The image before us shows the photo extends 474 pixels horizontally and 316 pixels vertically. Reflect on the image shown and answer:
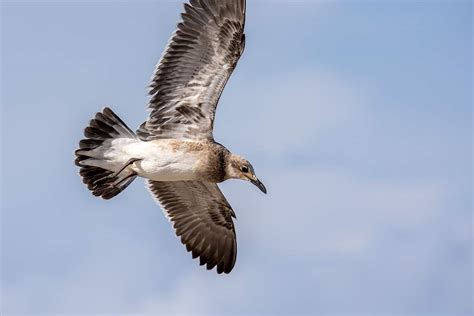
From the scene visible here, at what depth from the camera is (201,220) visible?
1659cm

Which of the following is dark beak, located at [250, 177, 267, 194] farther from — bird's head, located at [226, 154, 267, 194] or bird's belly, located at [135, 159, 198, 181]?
bird's belly, located at [135, 159, 198, 181]

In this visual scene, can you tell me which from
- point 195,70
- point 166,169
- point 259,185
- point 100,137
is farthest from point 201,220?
point 195,70

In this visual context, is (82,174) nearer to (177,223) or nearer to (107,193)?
(107,193)

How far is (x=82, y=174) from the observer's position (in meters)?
15.5

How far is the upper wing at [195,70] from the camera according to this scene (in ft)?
49.6

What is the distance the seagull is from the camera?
1508 centimetres

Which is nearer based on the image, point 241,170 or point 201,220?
point 241,170

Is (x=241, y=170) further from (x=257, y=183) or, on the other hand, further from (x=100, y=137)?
(x=100, y=137)

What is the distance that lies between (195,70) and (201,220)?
231 cm

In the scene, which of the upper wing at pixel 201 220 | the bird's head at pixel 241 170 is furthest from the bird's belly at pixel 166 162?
the upper wing at pixel 201 220

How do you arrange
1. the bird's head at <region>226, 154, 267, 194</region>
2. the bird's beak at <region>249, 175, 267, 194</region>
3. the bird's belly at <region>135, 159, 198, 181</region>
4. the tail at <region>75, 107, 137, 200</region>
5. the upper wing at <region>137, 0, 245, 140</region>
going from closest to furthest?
the bird's belly at <region>135, 159, 198, 181</region>
the upper wing at <region>137, 0, 245, 140</region>
the tail at <region>75, 107, 137, 200</region>
the bird's head at <region>226, 154, 267, 194</region>
the bird's beak at <region>249, 175, 267, 194</region>

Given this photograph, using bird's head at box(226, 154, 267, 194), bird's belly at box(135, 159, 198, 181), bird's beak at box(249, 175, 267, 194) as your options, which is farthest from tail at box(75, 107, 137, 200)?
bird's beak at box(249, 175, 267, 194)

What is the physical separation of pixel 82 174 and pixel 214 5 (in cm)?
260

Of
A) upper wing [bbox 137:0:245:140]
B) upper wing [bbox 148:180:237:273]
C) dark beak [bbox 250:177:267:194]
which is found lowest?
upper wing [bbox 148:180:237:273]
